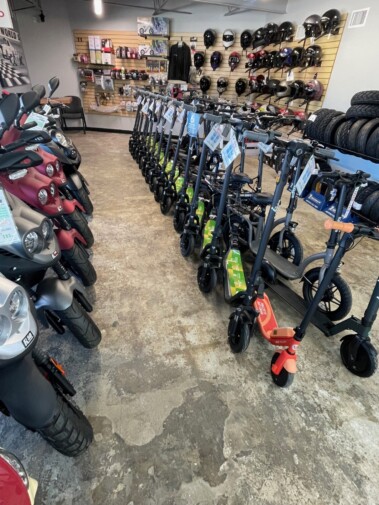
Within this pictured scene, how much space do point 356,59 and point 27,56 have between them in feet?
25.9

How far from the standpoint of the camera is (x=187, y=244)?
2.58m

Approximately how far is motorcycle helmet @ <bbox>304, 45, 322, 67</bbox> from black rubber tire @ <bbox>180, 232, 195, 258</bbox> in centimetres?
488

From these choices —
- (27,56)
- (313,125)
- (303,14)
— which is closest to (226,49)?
(303,14)

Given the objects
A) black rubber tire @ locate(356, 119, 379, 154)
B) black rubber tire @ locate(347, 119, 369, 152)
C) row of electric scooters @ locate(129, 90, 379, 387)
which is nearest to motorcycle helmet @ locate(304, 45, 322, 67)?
black rubber tire @ locate(347, 119, 369, 152)

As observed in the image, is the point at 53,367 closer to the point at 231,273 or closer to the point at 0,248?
the point at 0,248

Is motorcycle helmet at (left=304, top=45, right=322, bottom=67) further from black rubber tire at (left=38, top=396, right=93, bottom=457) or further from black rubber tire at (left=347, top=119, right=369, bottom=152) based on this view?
black rubber tire at (left=38, top=396, right=93, bottom=457)

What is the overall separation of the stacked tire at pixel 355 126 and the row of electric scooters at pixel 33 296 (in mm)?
3474

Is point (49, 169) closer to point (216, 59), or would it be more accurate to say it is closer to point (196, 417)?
point (196, 417)

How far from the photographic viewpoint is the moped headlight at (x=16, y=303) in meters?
0.78

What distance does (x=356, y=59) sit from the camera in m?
4.43

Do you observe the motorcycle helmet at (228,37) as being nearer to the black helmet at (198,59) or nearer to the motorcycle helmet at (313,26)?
the black helmet at (198,59)

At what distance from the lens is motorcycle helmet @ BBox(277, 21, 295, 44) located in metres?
5.59

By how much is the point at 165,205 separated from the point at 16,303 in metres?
2.74

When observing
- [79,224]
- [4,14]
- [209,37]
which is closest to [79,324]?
[79,224]
